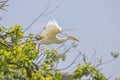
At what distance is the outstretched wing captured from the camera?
27.1 feet

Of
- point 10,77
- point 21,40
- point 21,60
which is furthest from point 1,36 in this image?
point 21,60

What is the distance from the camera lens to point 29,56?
7.06m

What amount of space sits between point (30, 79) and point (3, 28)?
4.78ft

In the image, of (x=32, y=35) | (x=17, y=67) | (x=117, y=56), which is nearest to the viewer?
(x=17, y=67)

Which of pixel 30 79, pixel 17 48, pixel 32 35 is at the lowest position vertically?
pixel 30 79

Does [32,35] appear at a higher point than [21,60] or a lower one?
higher

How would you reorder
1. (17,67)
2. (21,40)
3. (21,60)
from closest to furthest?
1. (21,60)
2. (17,67)
3. (21,40)

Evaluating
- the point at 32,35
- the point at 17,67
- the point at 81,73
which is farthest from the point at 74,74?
the point at 17,67

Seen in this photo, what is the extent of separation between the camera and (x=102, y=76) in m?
10.1

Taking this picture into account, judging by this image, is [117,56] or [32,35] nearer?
[32,35]

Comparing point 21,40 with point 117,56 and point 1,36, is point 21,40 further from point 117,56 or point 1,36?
point 117,56

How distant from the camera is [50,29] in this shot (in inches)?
326

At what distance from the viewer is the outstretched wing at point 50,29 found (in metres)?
8.26

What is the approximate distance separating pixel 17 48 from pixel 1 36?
1108 millimetres
